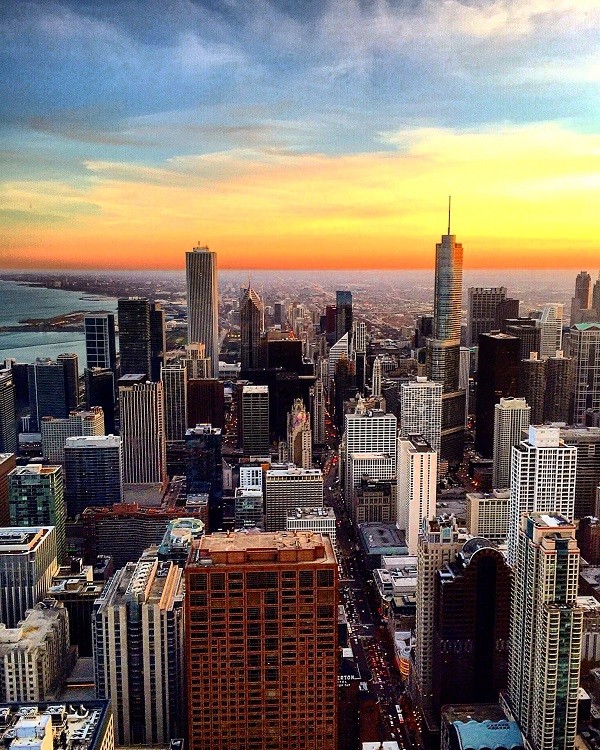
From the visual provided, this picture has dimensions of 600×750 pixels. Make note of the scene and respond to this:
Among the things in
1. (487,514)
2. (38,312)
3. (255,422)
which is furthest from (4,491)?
(487,514)

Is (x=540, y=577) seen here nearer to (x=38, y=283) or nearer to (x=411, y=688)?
(x=411, y=688)

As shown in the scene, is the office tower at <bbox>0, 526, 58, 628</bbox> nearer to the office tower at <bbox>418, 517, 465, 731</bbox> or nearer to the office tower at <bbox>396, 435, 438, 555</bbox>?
the office tower at <bbox>418, 517, 465, 731</bbox>

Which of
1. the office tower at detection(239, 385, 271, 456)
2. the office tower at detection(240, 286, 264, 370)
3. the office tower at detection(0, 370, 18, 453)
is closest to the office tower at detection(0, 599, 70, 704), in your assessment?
the office tower at detection(0, 370, 18, 453)

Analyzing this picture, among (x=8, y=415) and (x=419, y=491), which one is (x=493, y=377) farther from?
(x=8, y=415)

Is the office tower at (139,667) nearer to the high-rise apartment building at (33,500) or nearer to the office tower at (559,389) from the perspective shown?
the high-rise apartment building at (33,500)

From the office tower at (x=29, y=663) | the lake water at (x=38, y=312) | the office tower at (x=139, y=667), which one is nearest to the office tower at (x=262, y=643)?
the office tower at (x=139, y=667)
